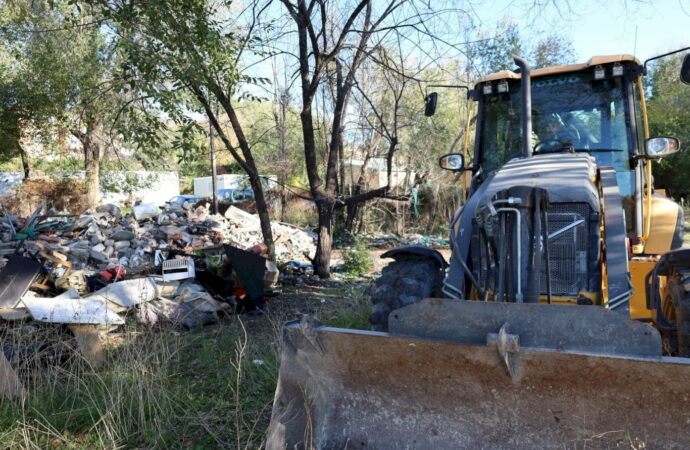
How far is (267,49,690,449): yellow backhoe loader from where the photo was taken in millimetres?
2533

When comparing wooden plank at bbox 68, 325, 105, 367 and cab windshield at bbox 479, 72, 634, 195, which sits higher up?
cab windshield at bbox 479, 72, 634, 195

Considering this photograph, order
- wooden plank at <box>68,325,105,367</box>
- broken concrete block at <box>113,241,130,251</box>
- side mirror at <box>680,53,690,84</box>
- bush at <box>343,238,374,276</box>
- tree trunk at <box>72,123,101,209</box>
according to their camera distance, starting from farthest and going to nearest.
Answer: tree trunk at <box>72,123,101,209</box> → broken concrete block at <box>113,241,130,251</box> → bush at <box>343,238,374,276</box> → wooden plank at <box>68,325,105,367</box> → side mirror at <box>680,53,690,84</box>

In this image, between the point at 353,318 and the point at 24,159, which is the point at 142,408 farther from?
the point at 24,159

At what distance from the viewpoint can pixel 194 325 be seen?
6.68 meters

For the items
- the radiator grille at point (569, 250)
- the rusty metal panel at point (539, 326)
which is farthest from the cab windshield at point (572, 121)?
the rusty metal panel at point (539, 326)

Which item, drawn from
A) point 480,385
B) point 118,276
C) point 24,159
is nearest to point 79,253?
point 118,276

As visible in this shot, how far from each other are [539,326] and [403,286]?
1519mm

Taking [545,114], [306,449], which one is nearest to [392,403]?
[306,449]

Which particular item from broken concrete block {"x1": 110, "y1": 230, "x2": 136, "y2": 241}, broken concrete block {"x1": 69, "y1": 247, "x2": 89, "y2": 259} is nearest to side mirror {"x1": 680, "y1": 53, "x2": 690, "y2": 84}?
broken concrete block {"x1": 69, "y1": 247, "x2": 89, "y2": 259}

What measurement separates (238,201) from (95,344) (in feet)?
53.6

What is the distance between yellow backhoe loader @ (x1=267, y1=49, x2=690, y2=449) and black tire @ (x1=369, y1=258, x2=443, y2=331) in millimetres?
10

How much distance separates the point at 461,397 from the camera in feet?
9.14

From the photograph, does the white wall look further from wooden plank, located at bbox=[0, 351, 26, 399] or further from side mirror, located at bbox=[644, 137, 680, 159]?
side mirror, located at bbox=[644, 137, 680, 159]

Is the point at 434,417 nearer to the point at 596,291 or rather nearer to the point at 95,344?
the point at 596,291
